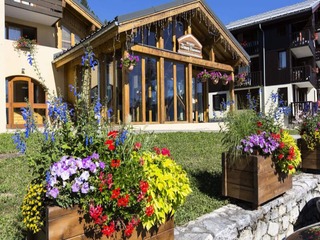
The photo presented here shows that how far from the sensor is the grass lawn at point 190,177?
278 centimetres

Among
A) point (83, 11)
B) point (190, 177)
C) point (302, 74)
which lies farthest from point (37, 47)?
point (302, 74)

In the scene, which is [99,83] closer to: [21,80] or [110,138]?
[21,80]

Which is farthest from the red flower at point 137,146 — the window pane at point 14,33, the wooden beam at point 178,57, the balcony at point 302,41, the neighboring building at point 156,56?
the balcony at point 302,41

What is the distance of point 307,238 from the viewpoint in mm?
2197

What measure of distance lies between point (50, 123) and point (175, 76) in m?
7.72

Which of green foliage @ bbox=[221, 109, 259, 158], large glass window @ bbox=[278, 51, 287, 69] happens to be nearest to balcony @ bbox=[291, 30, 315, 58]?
large glass window @ bbox=[278, 51, 287, 69]

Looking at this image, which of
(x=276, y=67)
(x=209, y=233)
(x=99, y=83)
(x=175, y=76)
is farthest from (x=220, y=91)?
(x=209, y=233)

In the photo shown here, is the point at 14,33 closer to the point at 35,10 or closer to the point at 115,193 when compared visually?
the point at 35,10

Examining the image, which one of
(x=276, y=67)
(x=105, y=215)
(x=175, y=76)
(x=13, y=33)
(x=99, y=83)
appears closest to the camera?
(x=105, y=215)

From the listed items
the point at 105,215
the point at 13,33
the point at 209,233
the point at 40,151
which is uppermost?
the point at 13,33

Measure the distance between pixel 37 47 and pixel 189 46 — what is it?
561 centimetres

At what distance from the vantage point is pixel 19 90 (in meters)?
10.6

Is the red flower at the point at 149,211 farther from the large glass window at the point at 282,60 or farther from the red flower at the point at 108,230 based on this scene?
the large glass window at the point at 282,60

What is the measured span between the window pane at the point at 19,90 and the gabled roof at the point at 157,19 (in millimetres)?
1521
